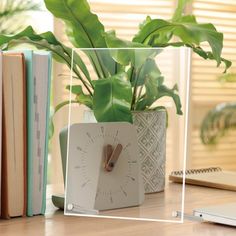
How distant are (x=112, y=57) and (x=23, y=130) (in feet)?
0.80

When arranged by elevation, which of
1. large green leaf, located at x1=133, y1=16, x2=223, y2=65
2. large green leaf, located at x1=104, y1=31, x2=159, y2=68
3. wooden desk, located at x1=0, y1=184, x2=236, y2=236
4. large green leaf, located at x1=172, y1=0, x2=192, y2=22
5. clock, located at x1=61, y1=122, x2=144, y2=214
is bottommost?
wooden desk, located at x1=0, y1=184, x2=236, y2=236

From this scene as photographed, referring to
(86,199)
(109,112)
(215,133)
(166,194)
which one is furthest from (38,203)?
(215,133)

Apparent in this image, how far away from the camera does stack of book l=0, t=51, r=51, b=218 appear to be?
4.01 feet

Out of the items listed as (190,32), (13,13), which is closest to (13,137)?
(190,32)

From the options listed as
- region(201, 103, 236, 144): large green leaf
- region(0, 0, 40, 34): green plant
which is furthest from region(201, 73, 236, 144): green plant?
region(0, 0, 40, 34): green plant

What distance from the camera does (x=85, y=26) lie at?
141cm

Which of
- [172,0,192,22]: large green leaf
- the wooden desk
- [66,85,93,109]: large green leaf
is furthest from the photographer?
[172,0,192,22]: large green leaf

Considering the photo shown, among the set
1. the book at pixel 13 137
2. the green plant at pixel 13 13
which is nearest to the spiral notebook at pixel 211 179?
the book at pixel 13 137

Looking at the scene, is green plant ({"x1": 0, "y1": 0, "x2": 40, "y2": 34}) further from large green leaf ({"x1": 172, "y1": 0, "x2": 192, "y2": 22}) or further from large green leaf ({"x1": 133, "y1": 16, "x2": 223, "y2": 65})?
large green leaf ({"x1": 133, "y1": 16, "x2": 223, "y2": 65})

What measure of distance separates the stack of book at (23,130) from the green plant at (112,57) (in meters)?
0.11

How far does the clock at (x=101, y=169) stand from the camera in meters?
1.25

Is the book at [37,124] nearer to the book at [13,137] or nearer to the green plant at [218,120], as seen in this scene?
the book at [13,137]

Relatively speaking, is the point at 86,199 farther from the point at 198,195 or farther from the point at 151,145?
the point at 198,195

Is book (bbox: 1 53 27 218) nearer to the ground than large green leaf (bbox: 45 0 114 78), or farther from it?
nearer to the ground
